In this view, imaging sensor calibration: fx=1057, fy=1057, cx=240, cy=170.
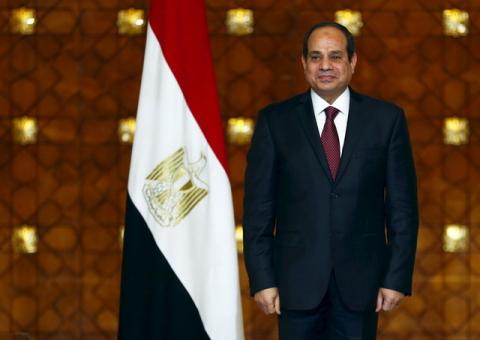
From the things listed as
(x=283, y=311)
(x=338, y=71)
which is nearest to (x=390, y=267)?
(x=283, y=311)

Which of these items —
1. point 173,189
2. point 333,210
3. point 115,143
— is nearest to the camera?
point 333,210

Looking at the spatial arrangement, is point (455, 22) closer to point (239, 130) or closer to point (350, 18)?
point (350, 18)

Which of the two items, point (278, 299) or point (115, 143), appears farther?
point (115, 143)

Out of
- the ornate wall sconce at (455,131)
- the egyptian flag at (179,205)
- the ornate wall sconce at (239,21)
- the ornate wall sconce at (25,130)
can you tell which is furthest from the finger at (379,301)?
the ornate wall sconce at (25,130)

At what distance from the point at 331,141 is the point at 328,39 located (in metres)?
0.24

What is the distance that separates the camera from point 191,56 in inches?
120

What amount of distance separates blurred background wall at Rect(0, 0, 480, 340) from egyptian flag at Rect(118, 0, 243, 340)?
45.0 inches

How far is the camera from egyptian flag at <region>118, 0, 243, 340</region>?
2992mm

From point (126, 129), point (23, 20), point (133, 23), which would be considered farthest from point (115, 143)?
point (23, 20)

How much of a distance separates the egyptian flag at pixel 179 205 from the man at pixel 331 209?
19.8 inches

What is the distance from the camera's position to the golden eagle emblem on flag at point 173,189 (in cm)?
296

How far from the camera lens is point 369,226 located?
2465 mm

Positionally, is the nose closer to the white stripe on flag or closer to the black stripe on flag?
the white stripe on flag

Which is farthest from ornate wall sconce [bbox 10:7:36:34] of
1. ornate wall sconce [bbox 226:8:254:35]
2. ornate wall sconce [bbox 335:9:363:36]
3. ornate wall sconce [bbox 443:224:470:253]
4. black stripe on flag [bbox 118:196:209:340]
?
ornate wall sconce [bbox 443:224:470:253]
